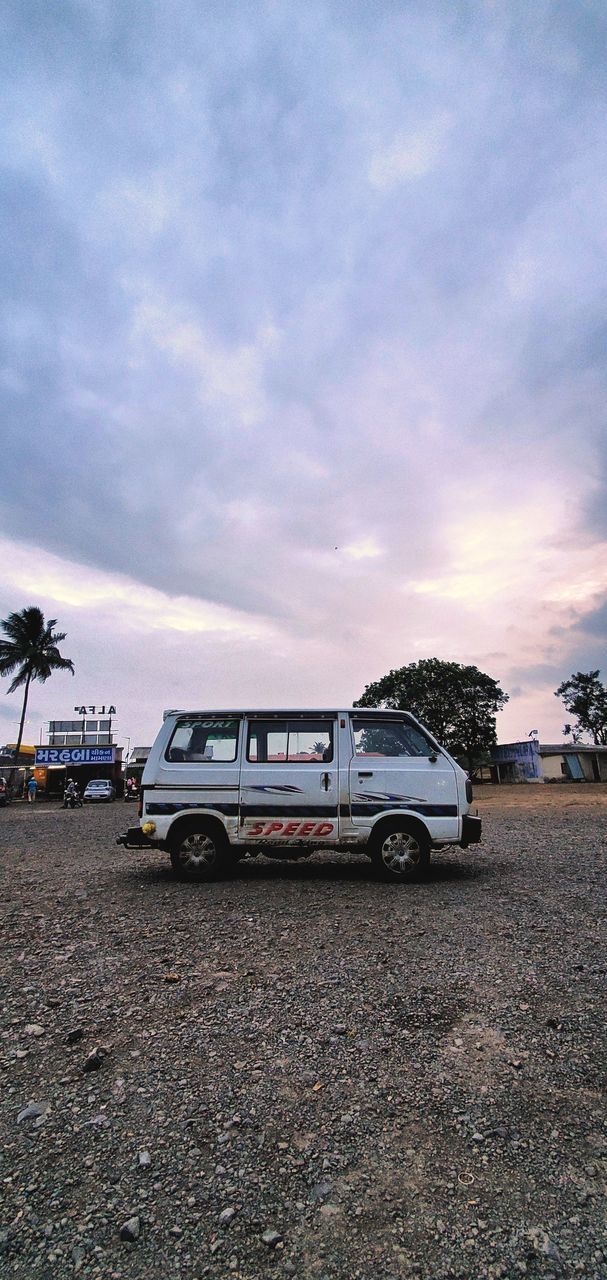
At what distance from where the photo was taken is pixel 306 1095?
3.01m

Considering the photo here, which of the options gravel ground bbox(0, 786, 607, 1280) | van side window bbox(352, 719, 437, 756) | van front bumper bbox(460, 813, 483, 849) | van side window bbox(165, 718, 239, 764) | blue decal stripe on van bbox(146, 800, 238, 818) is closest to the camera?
gravel ground bbox(0, 786, 607, 1280)

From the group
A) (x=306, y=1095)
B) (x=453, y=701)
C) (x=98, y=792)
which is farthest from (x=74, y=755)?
(x=306, y=1095)

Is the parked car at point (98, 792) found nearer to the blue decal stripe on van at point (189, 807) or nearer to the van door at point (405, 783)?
the blue decal stripe on van at point (189, 807)

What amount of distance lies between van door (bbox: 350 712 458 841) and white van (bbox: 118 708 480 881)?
0.01 metres

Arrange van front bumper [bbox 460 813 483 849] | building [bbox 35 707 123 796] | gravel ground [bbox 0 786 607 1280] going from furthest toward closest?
building [bbox 35 707 123 796] < van front bumper [bbox 460 813 483 849] < gravel ground [bbox 0 786 607 1280]

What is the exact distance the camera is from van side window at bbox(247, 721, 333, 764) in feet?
27.1

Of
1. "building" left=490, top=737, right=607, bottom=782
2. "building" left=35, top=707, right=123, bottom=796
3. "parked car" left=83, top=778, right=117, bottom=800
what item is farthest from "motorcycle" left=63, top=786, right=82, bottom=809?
"building" left=490, top=737, right=607, bottom=782

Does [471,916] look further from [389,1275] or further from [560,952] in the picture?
[389,1275]

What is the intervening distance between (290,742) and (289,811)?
917 mm

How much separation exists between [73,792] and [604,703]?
66.1m

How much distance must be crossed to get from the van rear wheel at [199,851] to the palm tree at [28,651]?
4548cm

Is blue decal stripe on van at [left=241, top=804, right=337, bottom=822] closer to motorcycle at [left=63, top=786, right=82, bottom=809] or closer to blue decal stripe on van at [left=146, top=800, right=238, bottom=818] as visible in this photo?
blue decal stripe on van at [left=146, top=800, right=238, bottom=818]

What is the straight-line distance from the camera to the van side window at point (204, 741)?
328 inches

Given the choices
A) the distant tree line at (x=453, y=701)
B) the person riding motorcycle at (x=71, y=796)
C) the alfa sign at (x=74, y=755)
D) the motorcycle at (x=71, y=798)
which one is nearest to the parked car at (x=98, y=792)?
the motorcycle at (x=71, y=798)
